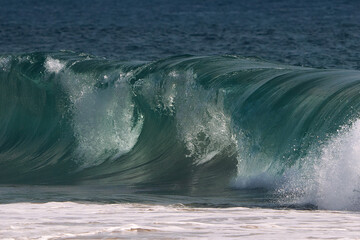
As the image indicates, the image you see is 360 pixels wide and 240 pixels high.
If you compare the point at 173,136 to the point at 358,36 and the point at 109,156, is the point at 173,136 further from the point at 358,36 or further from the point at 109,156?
the point at 358,36

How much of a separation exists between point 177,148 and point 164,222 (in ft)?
16.7

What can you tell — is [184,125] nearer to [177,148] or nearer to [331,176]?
[177,148]

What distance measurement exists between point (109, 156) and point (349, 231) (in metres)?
6.71

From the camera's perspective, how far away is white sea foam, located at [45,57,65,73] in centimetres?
1568

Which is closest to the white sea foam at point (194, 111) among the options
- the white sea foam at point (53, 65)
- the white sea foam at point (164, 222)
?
the white sea foam at point (53, 65)

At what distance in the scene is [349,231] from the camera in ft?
22.4

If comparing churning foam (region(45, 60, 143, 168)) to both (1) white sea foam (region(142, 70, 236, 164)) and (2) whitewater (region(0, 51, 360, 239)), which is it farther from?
(1) white sea foam (region(142, 70, 236, 164))

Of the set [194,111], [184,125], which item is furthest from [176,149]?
[194,111]

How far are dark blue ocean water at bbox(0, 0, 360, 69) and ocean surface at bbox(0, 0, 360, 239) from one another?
48.5 ft

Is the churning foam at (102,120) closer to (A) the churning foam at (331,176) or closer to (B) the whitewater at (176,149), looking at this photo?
(B) the whitewater at (176,149)

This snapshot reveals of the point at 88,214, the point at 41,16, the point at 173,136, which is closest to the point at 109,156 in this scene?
the point at 173,136

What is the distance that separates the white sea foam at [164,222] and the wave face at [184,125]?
0.98m

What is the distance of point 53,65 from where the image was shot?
623 inches

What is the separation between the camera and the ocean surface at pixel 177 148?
745 centimetres
